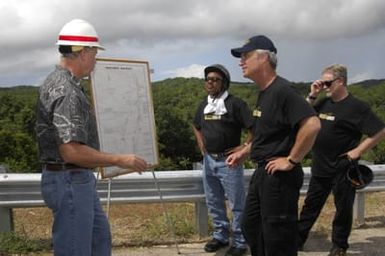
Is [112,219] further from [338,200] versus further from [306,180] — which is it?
[338,200]

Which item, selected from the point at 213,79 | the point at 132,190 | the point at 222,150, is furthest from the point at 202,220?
the point at 213,79

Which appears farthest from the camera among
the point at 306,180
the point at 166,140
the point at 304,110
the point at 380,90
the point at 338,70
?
the point at 380,90

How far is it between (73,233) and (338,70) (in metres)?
3.12

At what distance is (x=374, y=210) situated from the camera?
292 inches

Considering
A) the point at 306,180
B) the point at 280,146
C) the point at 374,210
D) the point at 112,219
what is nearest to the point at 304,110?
the point at 280,146

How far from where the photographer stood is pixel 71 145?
3076 mm

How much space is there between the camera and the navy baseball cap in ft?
13.0

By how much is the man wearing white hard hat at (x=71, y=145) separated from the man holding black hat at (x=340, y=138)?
253 centimetres

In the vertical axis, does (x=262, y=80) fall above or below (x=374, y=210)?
above

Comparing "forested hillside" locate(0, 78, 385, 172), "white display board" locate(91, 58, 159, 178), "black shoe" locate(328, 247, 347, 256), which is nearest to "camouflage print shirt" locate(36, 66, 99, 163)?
"white display board" locate(91, 58, 159, 178)

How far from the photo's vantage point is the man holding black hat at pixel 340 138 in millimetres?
5160

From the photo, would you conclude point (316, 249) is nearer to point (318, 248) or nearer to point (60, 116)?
point (318, 248)

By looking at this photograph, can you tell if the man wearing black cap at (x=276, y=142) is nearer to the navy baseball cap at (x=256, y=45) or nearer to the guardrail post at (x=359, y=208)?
the navy baseball cap at (x=256, y=45)

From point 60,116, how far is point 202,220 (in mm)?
3278
